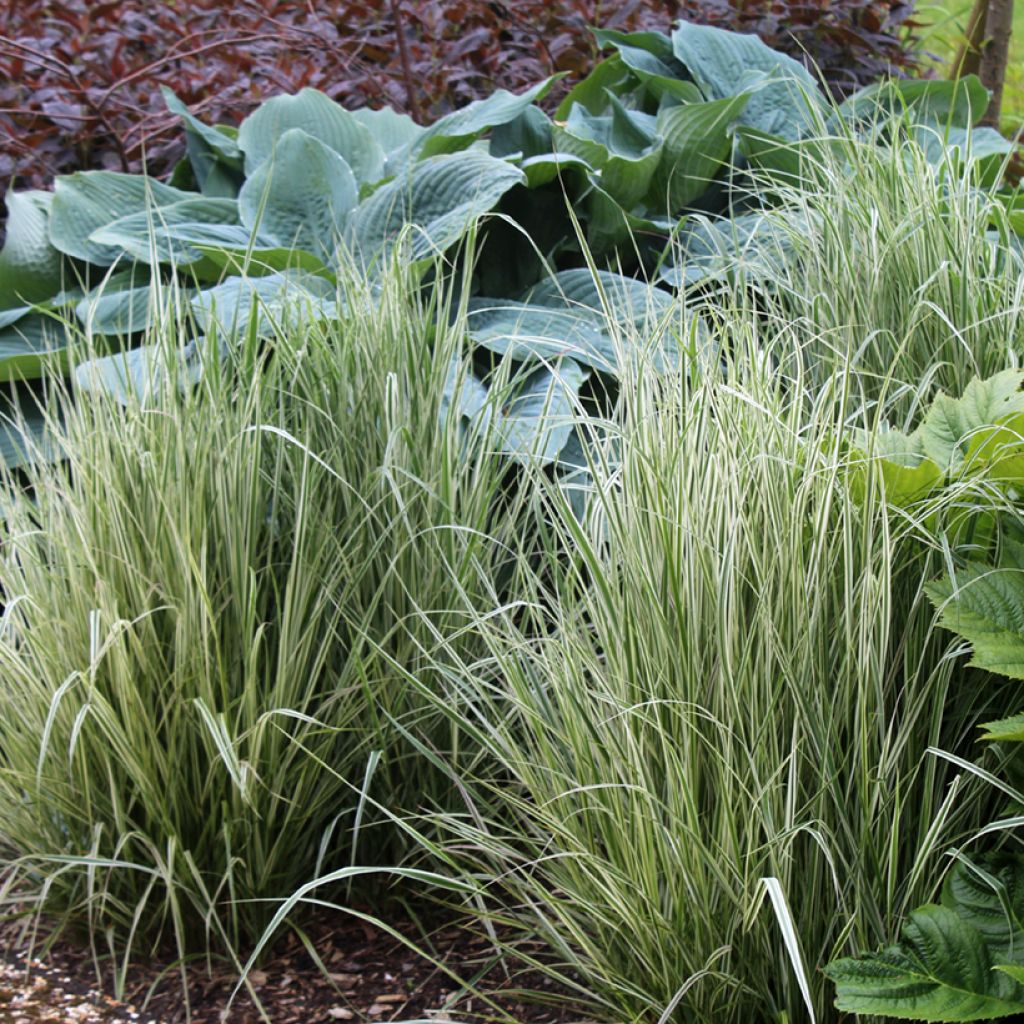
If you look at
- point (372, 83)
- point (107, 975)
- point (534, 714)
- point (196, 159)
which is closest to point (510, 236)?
point (196, 159)

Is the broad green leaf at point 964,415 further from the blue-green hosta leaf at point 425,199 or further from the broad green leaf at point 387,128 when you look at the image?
the broad green leaf at point 387,128

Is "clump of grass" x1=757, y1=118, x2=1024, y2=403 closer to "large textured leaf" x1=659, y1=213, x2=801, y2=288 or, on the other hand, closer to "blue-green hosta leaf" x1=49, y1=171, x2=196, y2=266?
"large textured leaf" x1=659, y1=213, x2=801, y2=288

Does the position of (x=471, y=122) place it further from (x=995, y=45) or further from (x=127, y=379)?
(x=995, y=45)

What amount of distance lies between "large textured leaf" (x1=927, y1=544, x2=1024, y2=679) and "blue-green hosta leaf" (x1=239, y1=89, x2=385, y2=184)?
2.04 meters

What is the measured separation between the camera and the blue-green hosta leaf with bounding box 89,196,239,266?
2.67 meters

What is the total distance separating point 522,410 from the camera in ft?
7.99

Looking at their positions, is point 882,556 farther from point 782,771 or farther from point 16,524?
point 16,524

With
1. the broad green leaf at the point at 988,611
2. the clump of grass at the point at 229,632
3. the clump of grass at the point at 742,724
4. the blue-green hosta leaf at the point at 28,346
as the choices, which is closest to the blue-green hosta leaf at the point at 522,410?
the clump of grass at the point at 229,632

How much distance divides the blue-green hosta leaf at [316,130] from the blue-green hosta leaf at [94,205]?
226mm

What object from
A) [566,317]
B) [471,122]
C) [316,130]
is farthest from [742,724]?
[316,130]

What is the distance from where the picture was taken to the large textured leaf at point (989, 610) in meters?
1.38

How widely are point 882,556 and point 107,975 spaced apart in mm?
1244

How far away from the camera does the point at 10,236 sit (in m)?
3.06

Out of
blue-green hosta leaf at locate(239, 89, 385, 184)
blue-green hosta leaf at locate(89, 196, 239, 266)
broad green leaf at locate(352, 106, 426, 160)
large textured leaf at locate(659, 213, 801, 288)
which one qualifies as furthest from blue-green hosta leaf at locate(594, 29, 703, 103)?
blue-green hosta leaf at locate(89, 196, 239, 266)
